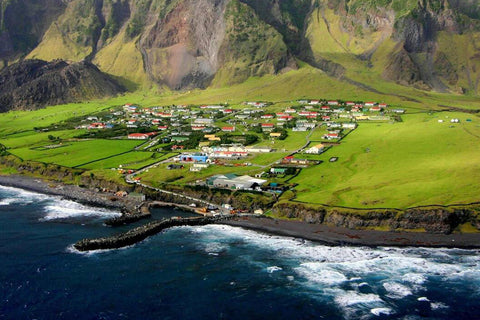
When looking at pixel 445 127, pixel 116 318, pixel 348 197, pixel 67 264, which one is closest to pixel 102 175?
pixel 67 264

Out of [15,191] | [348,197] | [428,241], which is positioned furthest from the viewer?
[15,191]

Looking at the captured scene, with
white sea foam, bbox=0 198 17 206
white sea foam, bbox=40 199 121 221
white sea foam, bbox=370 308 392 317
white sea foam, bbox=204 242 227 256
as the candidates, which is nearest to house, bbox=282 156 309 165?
white sea foam, bbox=40 199 121 221

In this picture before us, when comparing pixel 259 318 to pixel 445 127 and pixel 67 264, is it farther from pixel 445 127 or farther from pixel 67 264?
pixel 445 127

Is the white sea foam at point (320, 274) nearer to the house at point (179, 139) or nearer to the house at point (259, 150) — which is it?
the house at point (259, 150)

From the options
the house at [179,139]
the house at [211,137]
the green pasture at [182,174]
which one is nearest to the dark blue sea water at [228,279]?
the green pasture at [182,174]

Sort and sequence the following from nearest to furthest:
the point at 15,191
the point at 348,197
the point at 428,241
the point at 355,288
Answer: the point at 355,288 → the point at 428,241 → the point at 348,197 → the point at 15,191

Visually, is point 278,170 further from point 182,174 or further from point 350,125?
point 350,125
